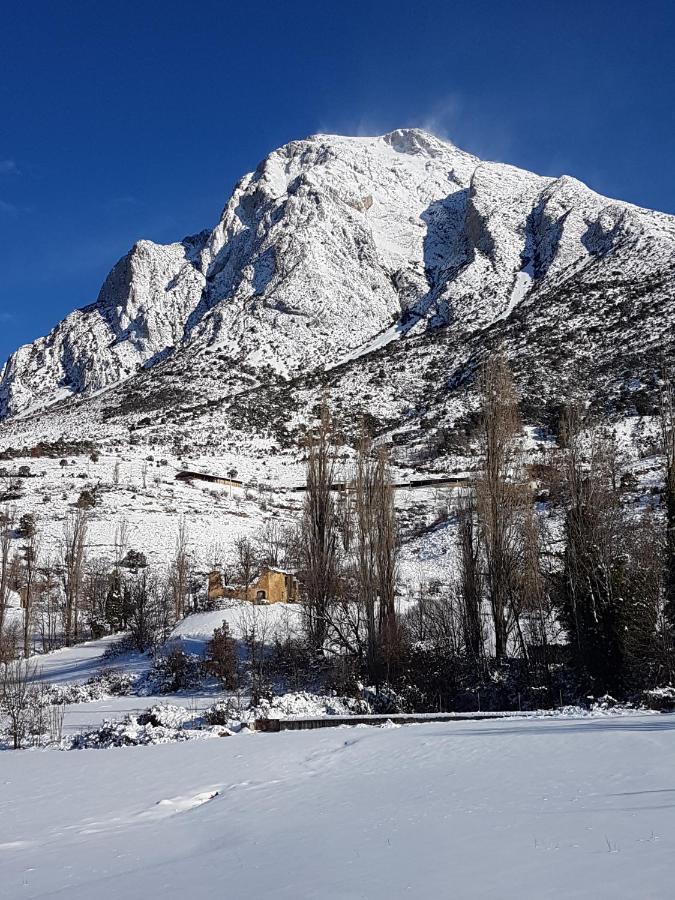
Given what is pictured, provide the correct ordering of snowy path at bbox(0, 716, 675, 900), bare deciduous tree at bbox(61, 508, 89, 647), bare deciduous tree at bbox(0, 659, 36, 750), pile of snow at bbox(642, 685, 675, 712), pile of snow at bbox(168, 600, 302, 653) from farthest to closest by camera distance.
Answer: bare deciduous tree at bbox(61, 508, 89, 647) < pile of snow at bbox(168, 600, 302, 653) < bare deciduous tree at bbox(0, 659, 36, 750) < pile of snow at bbox(642, 685, 675, 712) < snowy path at bbox(0, 716, 675, 900)

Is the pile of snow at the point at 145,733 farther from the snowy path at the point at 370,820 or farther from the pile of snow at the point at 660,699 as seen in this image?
the pile of snow at the point at 660,699

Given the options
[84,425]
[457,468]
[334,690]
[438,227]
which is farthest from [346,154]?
[334,690]

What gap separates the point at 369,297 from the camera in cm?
13375

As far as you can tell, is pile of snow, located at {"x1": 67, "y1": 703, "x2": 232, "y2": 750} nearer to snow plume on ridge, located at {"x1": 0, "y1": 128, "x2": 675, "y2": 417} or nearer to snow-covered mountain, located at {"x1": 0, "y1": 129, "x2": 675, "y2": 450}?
snow-covered mountain, located at {"x1": 0, "y1": 129, "x2": 675, "y2": 450}

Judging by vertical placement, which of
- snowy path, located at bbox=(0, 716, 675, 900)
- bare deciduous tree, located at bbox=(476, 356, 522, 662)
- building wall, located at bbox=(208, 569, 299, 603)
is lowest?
snowy path, located at bbox=(0, 716, 675, 900)

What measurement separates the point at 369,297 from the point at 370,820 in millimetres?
131733

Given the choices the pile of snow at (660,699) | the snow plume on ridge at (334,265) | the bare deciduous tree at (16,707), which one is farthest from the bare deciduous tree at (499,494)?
the snow plume on ridge at (334,265)

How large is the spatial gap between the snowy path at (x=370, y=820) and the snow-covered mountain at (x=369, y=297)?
210 feet

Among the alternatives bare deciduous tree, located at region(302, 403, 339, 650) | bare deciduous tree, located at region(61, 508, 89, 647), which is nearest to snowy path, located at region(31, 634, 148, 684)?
bare deciduous tree, located at region(61, 508, 89, 647)

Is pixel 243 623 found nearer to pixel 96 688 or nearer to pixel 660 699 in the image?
pixel 96 688

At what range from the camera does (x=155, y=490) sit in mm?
57594

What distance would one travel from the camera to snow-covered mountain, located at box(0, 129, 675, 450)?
92.3m

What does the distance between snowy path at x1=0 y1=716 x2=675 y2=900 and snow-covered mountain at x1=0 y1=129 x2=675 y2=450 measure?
6397 cm

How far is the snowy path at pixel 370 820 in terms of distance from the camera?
14.1ft
